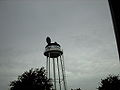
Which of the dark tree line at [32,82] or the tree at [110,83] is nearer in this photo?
the dark tree line at [32,82]

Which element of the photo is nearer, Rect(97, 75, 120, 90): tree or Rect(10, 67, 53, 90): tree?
Rect(10, 67, 53, 90): tree

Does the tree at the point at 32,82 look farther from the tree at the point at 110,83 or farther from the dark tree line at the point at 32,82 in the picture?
the tree at the point at 110,83

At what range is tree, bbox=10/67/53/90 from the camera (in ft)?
65.4

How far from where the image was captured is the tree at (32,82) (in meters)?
19.9

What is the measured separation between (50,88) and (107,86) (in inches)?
566

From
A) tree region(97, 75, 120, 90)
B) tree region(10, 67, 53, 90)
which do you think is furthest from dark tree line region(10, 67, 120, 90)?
tree region(97, 75, 120, 90)

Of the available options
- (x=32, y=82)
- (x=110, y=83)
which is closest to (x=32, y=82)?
(x=32, y=82)

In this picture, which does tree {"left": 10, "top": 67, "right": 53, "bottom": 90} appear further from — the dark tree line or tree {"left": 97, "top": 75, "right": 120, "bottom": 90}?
tree {"left": 97, "top": 75, "right": 120, "bottom": 90}

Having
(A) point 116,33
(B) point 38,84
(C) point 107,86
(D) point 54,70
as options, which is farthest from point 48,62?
(A) point 116,33

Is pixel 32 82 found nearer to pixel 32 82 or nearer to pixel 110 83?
pixel 32 82

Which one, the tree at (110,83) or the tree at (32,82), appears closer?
the tree at (32,82)

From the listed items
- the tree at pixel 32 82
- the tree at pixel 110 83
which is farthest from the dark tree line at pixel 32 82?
the tree at pixel 110 83

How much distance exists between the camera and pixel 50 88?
71.7 feet

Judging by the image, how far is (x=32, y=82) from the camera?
66.5ft
